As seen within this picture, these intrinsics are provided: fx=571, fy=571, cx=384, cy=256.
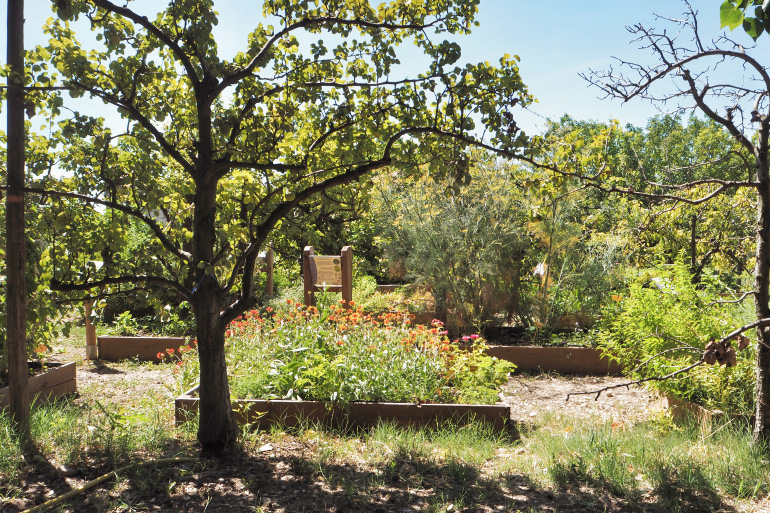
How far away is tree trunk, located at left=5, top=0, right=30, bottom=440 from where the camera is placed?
4.16 meters

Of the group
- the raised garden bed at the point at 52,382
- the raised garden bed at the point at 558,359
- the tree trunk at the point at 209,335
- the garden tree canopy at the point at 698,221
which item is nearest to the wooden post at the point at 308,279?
the raised garden bed at the point at 558,359

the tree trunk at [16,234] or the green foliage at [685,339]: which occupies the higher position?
the tree trunk at [16,234]

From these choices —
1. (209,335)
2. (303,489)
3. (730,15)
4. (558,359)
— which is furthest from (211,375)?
(558,359)

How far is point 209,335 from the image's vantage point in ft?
13.0

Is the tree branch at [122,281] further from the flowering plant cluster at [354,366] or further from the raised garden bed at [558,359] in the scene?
the raised garden bed at [558,359]

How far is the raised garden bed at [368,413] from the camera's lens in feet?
15.9


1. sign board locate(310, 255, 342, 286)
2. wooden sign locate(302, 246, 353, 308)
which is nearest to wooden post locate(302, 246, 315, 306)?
wooden sign locate(302, 246, 353, 308)

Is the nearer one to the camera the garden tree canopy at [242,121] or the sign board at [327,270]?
the garden tree canopy at [242,121]

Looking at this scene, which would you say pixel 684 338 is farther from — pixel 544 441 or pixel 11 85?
pixel 11 85

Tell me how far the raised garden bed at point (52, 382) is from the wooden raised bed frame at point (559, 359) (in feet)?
16.4

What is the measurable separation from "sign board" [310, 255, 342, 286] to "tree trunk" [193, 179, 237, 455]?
15.4 ft

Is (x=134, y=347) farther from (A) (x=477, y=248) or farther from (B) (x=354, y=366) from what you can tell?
(A) (x=477, y=248)

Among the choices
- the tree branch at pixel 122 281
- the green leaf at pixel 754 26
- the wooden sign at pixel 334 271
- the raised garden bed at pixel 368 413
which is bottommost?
the raised garden bed at pixel 368 413

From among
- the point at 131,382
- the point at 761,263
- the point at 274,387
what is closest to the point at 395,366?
the point at 274,387
